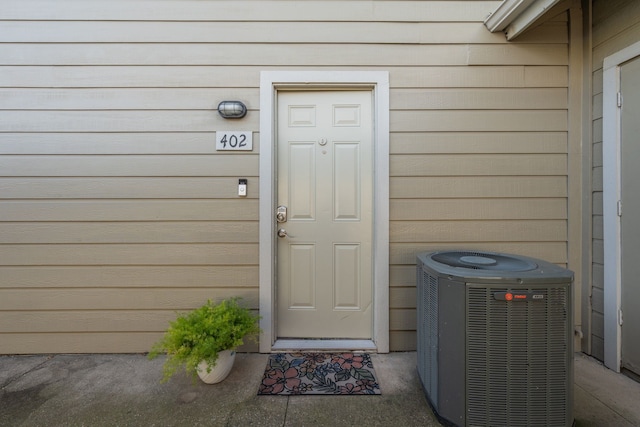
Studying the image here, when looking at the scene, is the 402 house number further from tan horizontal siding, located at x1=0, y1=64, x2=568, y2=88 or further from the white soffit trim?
the white soffit trim

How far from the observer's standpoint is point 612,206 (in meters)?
1.84

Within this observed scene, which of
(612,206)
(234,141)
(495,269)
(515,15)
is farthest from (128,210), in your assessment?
(612,206)

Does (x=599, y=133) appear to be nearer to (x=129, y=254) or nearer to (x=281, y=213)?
(x=281, y=213)

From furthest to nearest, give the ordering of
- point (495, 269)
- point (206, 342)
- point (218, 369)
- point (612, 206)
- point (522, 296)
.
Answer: point (612, 206), point (218, 369), point (206, 342), point (495, 269), point (522, 296)

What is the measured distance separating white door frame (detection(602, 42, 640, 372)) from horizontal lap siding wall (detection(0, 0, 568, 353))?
0.22 meters

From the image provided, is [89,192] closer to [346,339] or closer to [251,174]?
[251,174]

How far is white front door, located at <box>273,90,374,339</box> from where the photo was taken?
210 centimetres

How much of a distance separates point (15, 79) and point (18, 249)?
1.30 meters

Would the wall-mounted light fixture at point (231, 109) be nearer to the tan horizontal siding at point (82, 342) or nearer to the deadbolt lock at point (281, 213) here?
the deadbolt lock at point (281, 213)

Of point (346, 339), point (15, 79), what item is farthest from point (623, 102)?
point (15, 79)

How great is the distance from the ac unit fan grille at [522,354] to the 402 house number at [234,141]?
1.74 m

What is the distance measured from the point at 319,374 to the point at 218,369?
66 cm

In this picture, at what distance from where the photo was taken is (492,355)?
1.31 m

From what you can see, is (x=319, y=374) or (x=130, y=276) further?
(x=130, y=276)
